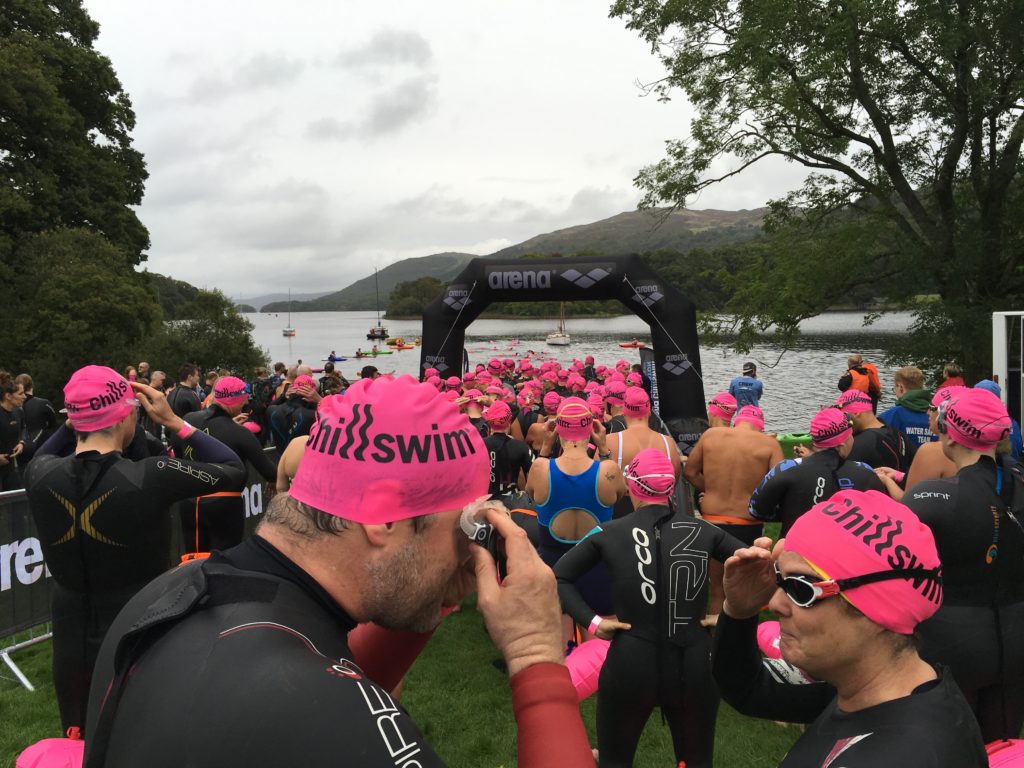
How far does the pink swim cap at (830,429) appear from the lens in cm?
487

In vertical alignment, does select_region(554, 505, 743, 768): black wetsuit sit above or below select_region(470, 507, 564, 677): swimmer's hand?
below

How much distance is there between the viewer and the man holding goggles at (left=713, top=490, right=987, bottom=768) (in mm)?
1572

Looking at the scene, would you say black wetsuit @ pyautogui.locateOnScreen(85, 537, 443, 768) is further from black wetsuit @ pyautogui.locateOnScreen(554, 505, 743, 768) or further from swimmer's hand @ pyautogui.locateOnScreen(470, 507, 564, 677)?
black wetsuit @ pyautogui.locateOnScreen(554, 505, 743, 768)

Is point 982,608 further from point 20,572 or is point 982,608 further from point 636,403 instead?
point 20,572

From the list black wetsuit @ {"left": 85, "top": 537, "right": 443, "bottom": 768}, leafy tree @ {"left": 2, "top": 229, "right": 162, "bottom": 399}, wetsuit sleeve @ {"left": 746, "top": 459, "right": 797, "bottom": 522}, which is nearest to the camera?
black wetsuit @ {"left": 85, "top": 537, "right": 443, "bottom": 768}

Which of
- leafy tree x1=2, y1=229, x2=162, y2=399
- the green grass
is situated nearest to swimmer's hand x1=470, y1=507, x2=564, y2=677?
the green grass

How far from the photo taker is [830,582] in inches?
68.9

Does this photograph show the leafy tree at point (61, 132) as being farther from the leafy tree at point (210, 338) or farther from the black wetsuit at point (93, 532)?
the black wetsuit at point (93, 532)

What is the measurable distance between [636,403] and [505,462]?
1.46 metres

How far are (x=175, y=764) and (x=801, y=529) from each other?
1589mm

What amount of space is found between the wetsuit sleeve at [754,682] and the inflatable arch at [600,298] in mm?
9579

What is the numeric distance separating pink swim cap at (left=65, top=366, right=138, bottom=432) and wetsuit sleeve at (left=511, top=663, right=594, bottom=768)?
3.01 meters

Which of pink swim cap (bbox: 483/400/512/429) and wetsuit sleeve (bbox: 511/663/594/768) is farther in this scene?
pink swim cap (bbox: 483/400/512/429)

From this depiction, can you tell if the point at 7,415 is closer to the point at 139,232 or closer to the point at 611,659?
the point at 611,659
